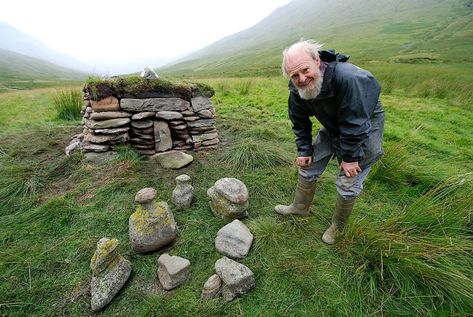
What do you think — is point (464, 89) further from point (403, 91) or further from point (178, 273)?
point (178, 273)

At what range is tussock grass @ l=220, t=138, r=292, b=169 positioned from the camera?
4734 mm

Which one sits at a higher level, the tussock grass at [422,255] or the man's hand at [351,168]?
the man's hand at [351,168]

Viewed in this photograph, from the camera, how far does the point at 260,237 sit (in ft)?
9.59

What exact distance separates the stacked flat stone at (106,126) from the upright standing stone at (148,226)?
2338 mm

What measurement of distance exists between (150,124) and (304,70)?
343 centimetres

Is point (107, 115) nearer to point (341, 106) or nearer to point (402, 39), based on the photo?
point (341, 106)

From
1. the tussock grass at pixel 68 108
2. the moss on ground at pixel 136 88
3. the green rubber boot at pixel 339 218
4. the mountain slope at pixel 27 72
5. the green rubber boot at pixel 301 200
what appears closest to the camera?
the green rubber boot at pixel 339 218

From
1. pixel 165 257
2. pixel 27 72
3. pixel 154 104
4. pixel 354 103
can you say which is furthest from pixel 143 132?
pixel 27 72

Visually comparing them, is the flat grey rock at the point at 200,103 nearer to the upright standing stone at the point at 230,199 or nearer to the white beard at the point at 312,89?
the upright standing stone at the point at 230,199

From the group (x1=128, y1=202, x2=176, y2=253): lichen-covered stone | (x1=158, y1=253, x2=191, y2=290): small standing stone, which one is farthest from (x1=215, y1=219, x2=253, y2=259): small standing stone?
(x1=128, y1=202, x2=176, y2=253): lichen-covered stone

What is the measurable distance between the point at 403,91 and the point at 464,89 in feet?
9.30

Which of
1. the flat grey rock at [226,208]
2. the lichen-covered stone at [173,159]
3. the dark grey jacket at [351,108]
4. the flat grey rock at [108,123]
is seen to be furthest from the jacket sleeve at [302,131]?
the flat grey rock at [108,123]

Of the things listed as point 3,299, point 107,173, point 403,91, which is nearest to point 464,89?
point 403,91

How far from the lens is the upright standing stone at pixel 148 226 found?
269cm
